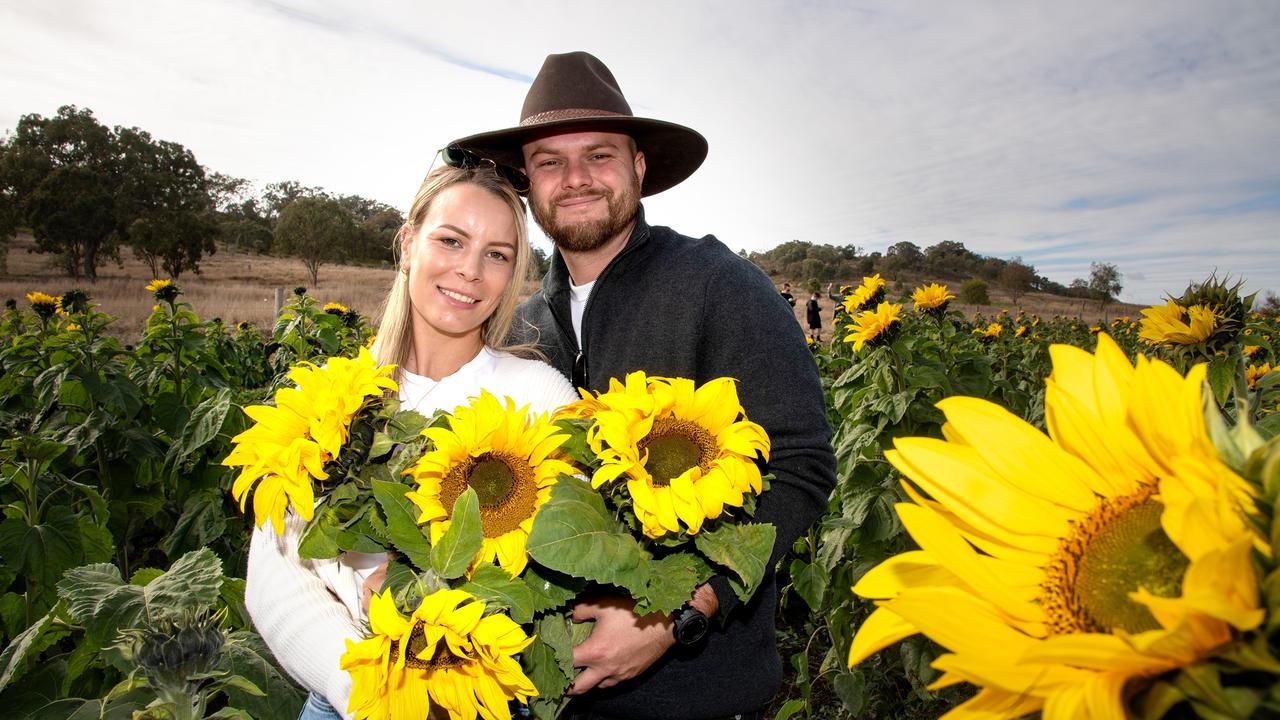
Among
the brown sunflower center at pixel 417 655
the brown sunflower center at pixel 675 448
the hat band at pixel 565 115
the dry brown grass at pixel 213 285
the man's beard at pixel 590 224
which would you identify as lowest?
the dry brown grass at pixel 213 285

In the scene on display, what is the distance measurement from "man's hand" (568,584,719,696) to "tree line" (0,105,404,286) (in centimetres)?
2862

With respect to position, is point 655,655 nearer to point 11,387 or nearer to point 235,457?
point 235,457

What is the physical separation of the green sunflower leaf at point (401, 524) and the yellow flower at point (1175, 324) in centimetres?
266

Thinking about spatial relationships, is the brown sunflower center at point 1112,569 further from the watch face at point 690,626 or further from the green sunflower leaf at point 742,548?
the watch face at point 690,626

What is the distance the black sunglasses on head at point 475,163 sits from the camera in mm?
2566

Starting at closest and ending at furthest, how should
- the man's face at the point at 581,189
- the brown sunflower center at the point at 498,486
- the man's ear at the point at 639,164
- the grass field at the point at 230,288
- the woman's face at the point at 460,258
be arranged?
the brown sunflower center at the point at 498,486, the woman's face at the point at 460,258, the man's face at the point at 581,189, the man's ear at the point at 639,164, the grass field at the point at 230,288

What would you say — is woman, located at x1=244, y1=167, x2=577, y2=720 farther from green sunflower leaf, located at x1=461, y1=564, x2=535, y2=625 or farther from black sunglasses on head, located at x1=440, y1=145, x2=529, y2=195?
green sunflower leaf, located at x1=461, y1=564, x2=535, y2=625

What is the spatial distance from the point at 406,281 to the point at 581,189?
710 millimetres

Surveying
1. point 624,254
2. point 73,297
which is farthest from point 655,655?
point 73,297

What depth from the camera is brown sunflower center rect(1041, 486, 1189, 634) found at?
1.79 ft

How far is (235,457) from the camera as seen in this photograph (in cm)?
119

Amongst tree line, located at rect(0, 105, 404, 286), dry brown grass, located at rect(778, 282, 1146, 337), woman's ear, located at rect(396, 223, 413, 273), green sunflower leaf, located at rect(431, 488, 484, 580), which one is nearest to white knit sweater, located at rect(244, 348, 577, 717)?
green sunflower leaf, located at rect(431, 488, 484, 580)

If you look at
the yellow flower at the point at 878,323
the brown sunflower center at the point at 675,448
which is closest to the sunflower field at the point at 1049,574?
the brown sunflower center at the point at 675,448

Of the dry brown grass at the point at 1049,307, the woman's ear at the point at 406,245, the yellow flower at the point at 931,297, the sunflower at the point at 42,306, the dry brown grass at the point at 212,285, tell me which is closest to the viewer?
→ the woman's ear at the point at 406,245
